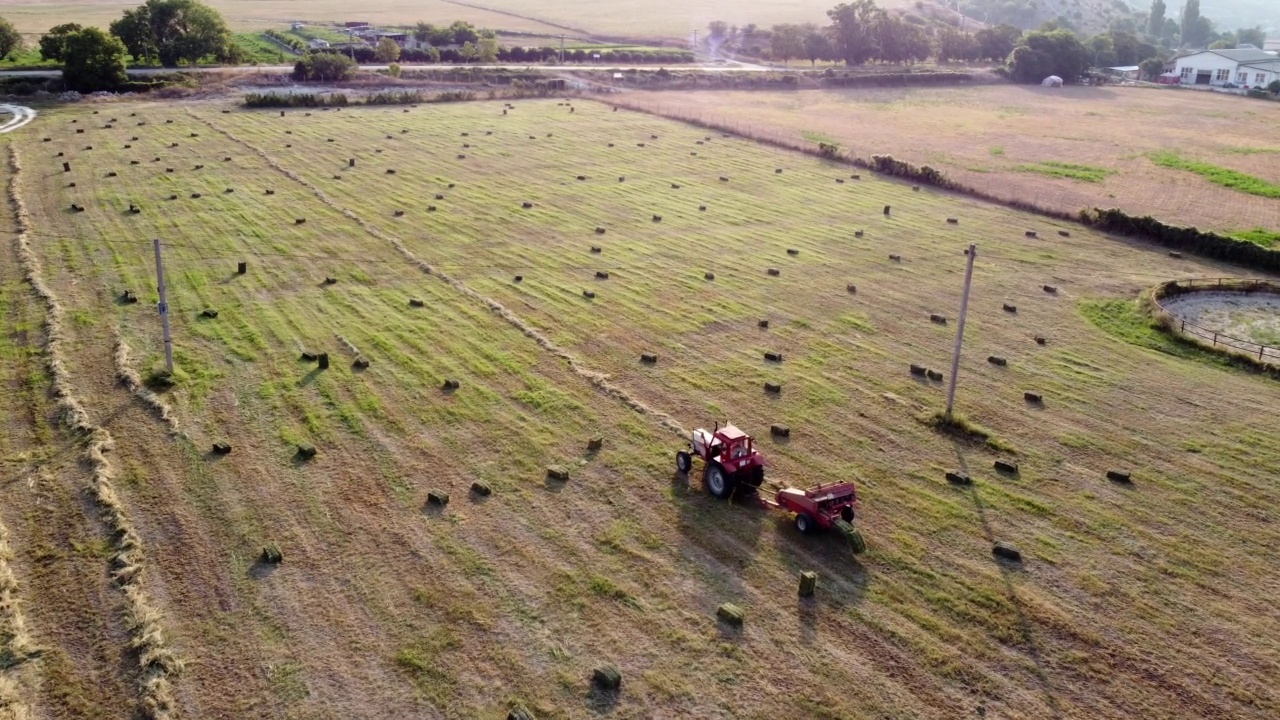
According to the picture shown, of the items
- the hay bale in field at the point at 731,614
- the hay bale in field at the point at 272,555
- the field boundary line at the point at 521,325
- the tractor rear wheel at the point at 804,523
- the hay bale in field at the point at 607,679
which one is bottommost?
the hay bale in field at the point at 607,679

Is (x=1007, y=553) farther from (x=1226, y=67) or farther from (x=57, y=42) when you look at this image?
(x=1226, y=67)

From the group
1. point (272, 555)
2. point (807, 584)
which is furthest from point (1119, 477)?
point (272, 555)

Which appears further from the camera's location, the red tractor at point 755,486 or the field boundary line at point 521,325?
the field boundary line at point 521,325

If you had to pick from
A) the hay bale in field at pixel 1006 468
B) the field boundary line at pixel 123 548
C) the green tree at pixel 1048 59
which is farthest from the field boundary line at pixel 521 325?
the green tree at pixel 1048 59

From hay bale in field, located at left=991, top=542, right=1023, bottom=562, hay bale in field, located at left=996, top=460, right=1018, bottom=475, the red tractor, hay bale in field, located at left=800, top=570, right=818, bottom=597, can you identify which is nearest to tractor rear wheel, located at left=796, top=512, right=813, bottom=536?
the red tractor

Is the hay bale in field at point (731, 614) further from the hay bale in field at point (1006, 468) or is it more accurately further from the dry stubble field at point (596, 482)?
the hay bale in field at point (1006, 468)

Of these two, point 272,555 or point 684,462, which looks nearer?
point 272,555

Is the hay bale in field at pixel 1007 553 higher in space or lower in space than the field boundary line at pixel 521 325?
lower
